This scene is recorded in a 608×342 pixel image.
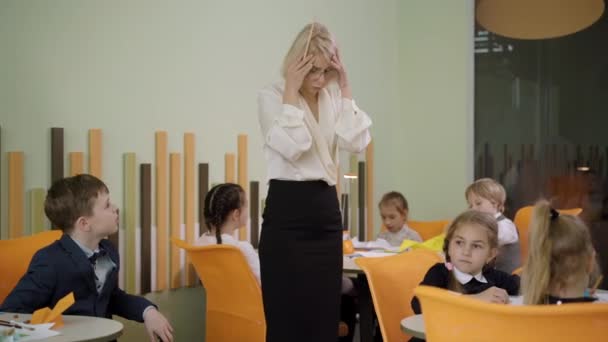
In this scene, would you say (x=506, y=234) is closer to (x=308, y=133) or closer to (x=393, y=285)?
(x=393, y=285)

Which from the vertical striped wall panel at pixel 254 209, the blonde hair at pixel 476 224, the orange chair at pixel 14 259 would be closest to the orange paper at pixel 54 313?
the orange chair at pixel 14 259

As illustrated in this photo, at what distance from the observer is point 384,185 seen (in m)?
6.38

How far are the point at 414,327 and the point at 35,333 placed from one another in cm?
105

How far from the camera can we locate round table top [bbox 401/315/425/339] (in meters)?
2.15

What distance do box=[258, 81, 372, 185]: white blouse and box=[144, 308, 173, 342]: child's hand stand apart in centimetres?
61

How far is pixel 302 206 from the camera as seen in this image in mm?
2639

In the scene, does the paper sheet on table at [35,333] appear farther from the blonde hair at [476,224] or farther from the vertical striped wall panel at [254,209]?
the vertical striped wall panel at [254,209]

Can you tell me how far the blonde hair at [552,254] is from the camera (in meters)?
2.12

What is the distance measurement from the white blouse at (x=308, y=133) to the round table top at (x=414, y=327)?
1.97 feet

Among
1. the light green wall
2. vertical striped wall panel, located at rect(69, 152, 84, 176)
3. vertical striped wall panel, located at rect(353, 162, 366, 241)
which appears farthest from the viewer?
vertical striped wall panel, located at rect(353, 162, 366, 241)

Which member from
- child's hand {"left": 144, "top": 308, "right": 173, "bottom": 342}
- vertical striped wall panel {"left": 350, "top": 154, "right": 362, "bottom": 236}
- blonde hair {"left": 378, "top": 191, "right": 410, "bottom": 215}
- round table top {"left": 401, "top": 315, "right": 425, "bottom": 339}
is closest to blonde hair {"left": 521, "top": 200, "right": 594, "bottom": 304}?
round table top {"left": 401, "top": 315, "right": 425, "bottom": 339}

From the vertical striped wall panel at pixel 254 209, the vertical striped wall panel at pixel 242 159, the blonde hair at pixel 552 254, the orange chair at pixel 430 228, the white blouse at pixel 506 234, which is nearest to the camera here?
the blonde hair at pixel 552 254

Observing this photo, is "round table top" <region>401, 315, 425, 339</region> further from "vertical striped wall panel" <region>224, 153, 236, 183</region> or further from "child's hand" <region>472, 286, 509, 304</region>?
"vertical striped wall panel" <region>224, 153, 236, 183</region>

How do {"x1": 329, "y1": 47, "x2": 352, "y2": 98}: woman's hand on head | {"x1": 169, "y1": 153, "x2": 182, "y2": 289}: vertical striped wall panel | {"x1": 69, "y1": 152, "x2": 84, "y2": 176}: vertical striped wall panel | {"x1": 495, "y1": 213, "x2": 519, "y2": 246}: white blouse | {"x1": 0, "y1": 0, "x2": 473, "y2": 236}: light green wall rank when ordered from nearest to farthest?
{"x1": 329, "y1": 47, "x2": 352, "y2": 98}: woman's hand on head → {"x1": 0, "y1": 0, "x2": 473, "y2": 236}: light green wall → {"x1": 69, "y1": 152, "x2": 84, "y2": 176}: vertical striped wall panel → {"x1": 169, "y1": 153, "x2": 182, "y2": 289}: vertical striped wall panel → {"x1": 495, "y1": 213, "x2": 519, "y2": 246}: white blouse
